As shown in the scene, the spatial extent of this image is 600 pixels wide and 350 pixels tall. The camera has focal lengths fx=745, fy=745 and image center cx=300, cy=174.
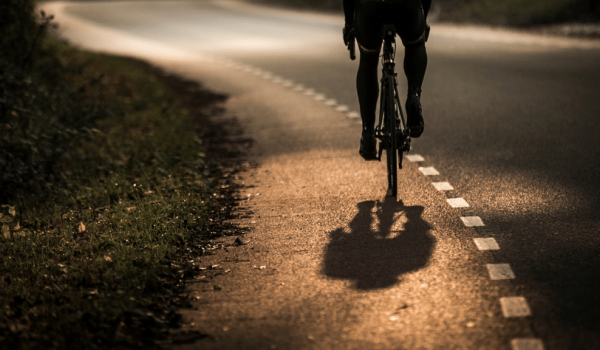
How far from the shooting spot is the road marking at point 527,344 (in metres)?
3.89

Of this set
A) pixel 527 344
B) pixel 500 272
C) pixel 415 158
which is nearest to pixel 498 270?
pixel 500 272

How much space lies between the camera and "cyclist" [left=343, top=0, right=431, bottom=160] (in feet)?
20.5

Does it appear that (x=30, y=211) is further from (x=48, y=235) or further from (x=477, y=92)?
(x=477, y=92)

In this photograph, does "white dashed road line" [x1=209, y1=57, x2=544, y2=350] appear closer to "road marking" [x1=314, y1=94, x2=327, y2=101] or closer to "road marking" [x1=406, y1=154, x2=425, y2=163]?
"road marking" [x1=406, y1=154, x2=425, y2=163]

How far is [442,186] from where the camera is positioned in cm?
718

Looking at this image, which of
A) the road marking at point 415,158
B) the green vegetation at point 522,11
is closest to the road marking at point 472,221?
the road marking at point 415,158

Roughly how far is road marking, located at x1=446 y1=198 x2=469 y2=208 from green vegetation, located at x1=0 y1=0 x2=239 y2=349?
2066 millimetres

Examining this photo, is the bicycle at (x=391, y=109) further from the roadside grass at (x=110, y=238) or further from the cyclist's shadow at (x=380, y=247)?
the roadside grass at (x=110, y=238)

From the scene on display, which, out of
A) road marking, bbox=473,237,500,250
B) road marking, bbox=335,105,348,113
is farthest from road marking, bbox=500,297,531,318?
road marking, bbox=335,105,348,113

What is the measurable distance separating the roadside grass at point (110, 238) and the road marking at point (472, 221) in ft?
6.67

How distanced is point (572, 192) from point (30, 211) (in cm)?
520

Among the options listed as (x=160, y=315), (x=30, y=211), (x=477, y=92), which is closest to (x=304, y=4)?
(x=477, y=92)

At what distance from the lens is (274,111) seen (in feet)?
41.1

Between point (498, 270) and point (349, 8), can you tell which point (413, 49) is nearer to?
point (349, 8)
